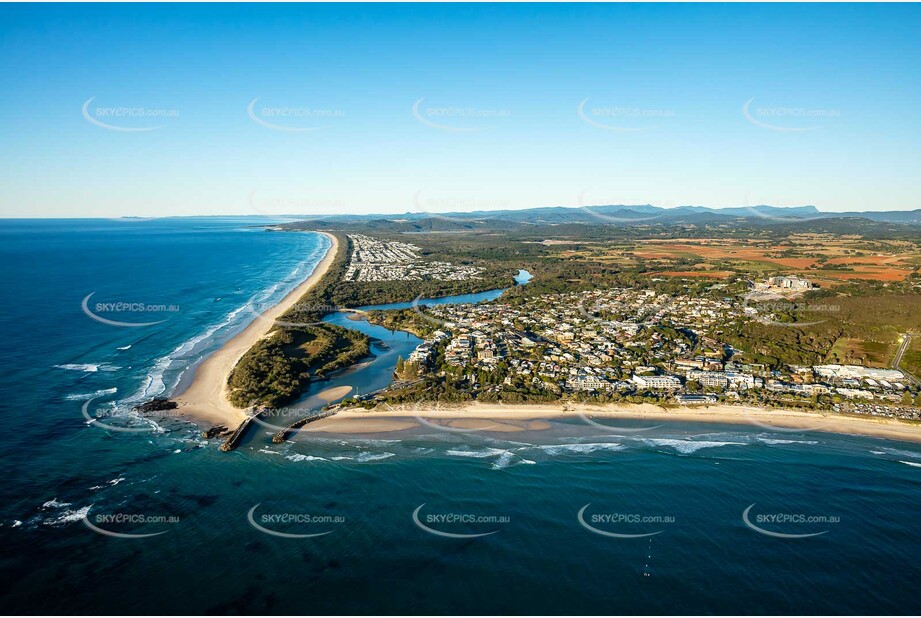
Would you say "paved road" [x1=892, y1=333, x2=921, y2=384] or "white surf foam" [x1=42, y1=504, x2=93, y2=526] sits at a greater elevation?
"paved road" [x1=892, y1=333, x2=921, y2=384]

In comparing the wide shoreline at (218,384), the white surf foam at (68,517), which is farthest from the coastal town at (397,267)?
the white surf foam at (68,517)

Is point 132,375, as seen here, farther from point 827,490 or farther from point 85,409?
point 827,490

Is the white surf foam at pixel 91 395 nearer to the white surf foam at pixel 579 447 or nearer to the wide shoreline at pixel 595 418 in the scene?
the wide shoreline at pixel 595 418

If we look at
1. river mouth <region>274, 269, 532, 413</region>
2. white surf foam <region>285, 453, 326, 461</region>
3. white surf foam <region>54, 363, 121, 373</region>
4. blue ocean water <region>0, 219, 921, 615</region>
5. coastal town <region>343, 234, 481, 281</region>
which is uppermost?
coastal town <region>343, 234, 481, 281</region>

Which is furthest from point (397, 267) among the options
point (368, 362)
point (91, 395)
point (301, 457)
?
point (301, 457)

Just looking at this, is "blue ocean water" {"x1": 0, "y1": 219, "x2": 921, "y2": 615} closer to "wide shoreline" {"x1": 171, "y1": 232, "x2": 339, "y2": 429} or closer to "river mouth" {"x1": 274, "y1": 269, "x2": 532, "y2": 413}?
"wide shoreline" {"x1": 171, "y1": 232, "x2": 339, "y2": 429}

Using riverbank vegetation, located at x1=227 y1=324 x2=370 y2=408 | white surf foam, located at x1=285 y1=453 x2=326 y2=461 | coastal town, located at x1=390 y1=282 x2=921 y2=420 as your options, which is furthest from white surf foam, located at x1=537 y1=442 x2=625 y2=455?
riverbank vegetation, located at x1=227 y1=324 x2=370 y2=408
